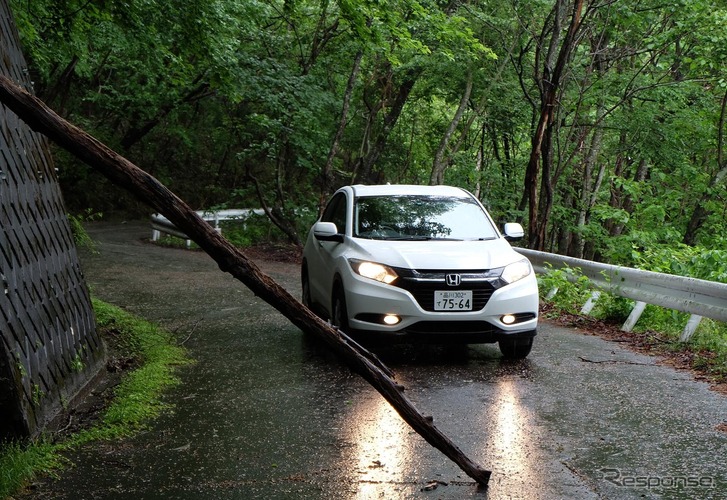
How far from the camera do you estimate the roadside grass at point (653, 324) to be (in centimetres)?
906

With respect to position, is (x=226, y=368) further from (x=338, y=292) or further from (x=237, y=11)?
(x=237, y=11)

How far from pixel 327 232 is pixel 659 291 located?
4201mm

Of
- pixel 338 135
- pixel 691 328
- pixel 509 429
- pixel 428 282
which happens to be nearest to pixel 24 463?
pixel 509 429

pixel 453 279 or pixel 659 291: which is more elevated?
pixel 453 279

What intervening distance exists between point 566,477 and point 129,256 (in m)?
15.5

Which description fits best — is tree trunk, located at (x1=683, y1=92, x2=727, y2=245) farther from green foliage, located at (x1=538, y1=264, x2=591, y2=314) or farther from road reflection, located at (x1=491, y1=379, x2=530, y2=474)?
road reflection, located at (x1=491, y1=379, x2=530, y2=474)

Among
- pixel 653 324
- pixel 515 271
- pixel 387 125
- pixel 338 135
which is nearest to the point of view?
pixel 515 271

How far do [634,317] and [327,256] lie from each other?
4.24m

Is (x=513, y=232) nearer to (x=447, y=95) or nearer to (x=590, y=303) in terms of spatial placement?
(x=590, y=303)

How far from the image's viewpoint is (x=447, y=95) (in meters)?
25.1

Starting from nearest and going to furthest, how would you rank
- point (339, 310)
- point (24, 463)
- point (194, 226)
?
point (194, 226)
point (24, 463)
point (339, 310)

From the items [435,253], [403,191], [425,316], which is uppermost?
[403,191]

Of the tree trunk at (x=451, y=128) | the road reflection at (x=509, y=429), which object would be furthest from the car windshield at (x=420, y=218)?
the tree trunk at (x=451, y=128)

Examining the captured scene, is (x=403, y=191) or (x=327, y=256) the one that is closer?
(x=327, y=256)
